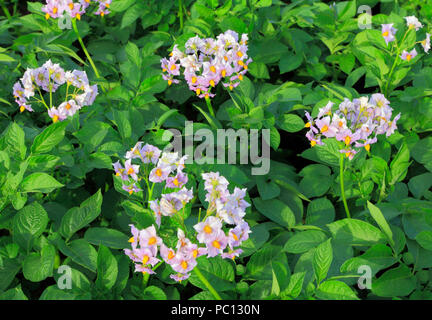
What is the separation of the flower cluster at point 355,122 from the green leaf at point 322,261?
36 centimetres

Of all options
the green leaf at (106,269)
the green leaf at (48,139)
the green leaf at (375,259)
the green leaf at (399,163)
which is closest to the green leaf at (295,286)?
the green leaf at (375,259)

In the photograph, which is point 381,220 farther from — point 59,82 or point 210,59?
point 59,82

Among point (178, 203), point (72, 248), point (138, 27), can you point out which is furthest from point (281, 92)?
point (138, 27)

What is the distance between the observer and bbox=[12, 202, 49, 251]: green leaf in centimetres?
167

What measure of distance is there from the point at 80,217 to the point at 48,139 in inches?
12.5

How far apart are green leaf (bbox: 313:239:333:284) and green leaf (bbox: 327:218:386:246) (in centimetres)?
23

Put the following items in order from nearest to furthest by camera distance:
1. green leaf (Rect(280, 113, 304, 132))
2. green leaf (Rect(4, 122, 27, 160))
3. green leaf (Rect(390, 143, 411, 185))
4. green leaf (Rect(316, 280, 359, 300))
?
green leaf (Rect(316, 280, 359, 300))
green leaf (Rect(4, 122, 27, 160))
green leaf (Rect(390, 143, 411, 185))
green leaf (Rect(280, 113, 304, 132))

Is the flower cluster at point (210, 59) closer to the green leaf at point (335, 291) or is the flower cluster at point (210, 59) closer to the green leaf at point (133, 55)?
the green leaf at point (133, 55)

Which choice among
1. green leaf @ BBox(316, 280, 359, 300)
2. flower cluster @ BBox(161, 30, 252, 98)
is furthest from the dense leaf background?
flower cluster @ BBox(161, 30, 252, 98)

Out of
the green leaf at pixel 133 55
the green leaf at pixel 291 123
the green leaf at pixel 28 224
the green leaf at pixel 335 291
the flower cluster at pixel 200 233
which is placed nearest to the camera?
the flower cluster at pixel 200 233

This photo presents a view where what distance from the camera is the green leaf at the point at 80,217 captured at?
1696 mm

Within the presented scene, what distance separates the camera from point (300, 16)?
2.57 metres

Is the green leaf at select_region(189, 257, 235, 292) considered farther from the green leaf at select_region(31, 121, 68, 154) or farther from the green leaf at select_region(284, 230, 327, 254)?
the green leaf at select_region(31, 121, 68, 154)

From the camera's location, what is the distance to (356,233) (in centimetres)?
174
